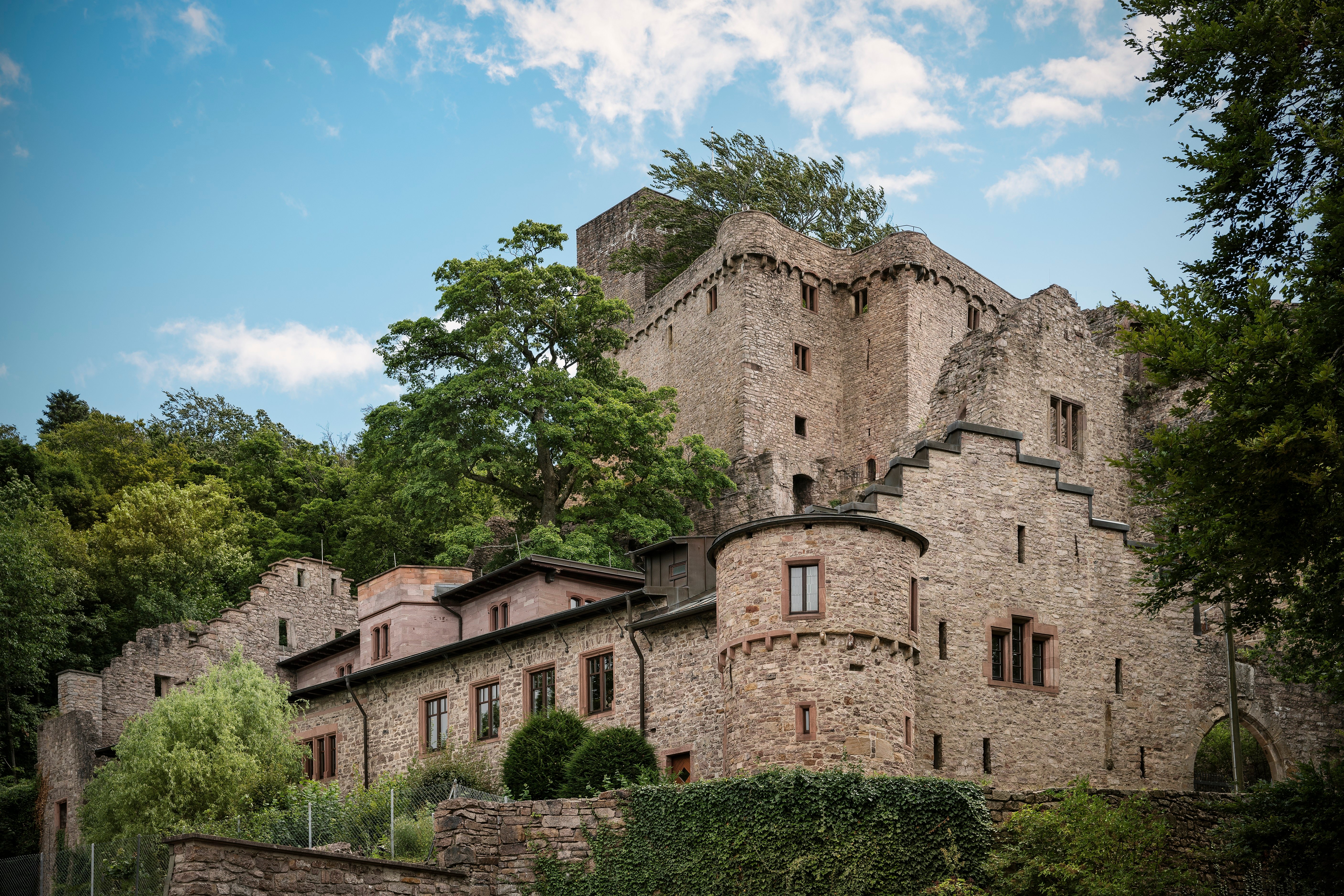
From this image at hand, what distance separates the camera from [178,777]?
32.6 metres

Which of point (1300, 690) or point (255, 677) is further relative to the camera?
point (255, 677)

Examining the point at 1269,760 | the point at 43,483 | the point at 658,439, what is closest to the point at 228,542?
the point at 43,483

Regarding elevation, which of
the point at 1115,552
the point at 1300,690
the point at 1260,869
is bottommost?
the point at 1260,869

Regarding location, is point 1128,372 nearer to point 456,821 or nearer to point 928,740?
point 928,740

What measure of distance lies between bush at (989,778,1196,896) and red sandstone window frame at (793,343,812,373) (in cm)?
3474

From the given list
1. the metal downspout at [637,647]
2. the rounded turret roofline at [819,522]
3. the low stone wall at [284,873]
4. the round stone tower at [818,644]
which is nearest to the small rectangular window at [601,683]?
the metal downspout at [637,647]

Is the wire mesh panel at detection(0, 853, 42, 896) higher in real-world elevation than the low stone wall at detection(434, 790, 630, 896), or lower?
lower

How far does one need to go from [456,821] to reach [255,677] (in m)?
14.6

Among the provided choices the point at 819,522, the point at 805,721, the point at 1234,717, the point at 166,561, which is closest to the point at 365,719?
the point at 805,721

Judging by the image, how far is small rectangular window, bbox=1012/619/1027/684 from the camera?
1182 inches

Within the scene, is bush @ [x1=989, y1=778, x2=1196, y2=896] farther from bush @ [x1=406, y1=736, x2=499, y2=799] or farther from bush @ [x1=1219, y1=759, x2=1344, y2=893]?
bush @ [x1=406, y1=736, x2=499, y2=799]

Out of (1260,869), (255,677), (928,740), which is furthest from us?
(255,677)

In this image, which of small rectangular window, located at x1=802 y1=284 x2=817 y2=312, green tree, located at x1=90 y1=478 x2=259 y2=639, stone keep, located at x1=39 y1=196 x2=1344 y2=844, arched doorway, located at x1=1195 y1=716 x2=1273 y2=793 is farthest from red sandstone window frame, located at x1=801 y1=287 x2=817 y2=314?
arched doorway, located at x1=1195 y1=716 x2=1273 y2=793

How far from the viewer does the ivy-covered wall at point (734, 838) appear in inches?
861
